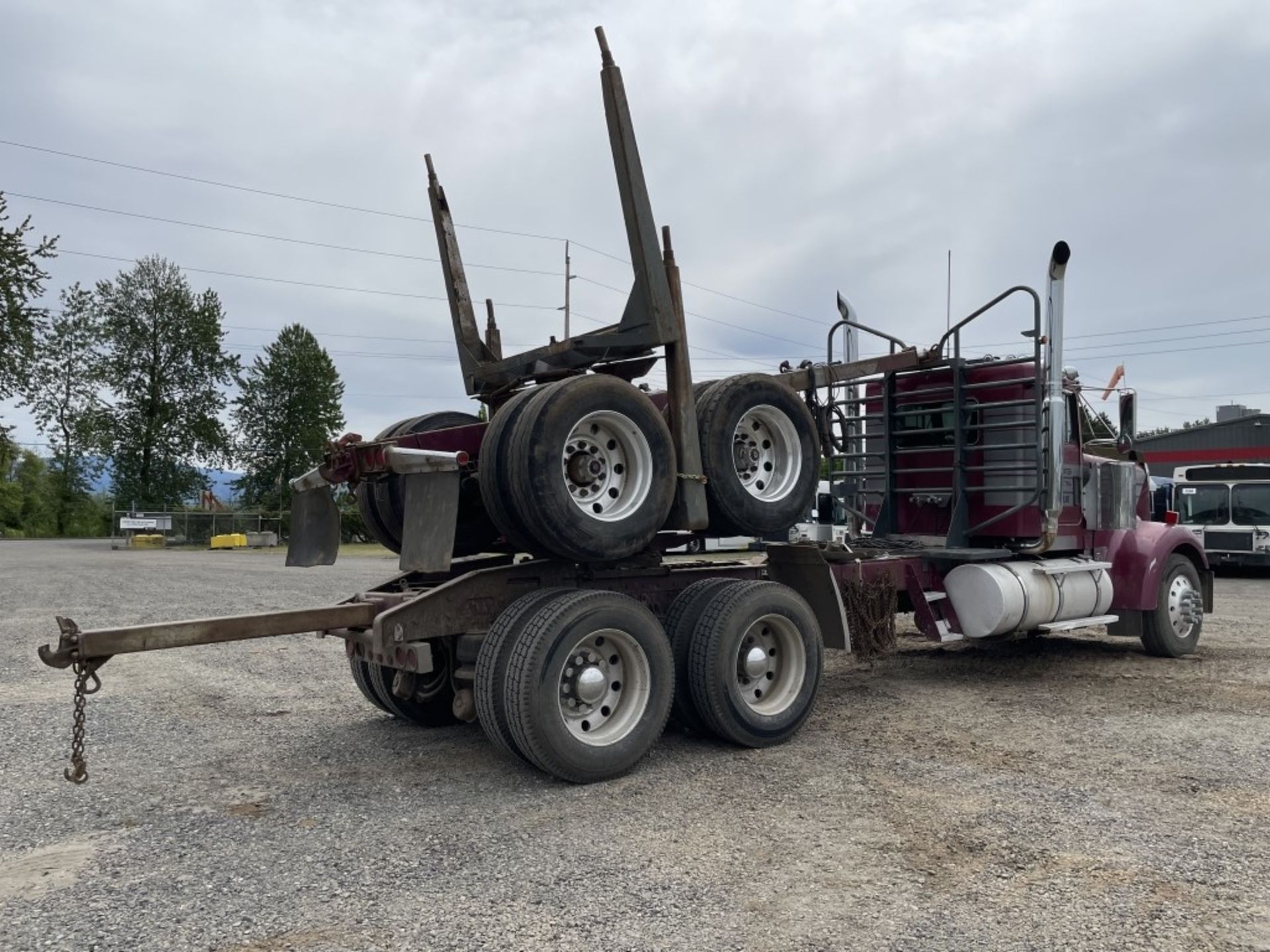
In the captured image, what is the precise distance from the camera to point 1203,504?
20484 mm

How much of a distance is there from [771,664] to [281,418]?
5615 centimetres

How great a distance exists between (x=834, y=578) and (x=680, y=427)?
1765 mm

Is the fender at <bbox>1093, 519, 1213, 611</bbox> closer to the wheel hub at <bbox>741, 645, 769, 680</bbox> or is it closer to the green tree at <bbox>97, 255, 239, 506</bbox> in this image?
the wheel hub at <bbox>741, 645, 769, 680</bbox>

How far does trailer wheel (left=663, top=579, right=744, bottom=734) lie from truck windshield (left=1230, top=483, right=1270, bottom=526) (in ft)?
57.7

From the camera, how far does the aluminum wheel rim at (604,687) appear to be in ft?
17.5

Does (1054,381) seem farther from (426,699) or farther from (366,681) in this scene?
(366,681)

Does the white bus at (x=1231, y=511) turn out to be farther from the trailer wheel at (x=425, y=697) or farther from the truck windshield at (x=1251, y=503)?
the trailer wheel at (x=425, y=697)

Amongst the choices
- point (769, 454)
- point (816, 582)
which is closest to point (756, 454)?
point (769, 454)

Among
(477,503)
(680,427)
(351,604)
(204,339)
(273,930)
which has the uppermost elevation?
(204,339)

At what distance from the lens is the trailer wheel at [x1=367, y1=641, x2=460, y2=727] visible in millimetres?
6465

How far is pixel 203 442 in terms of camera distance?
54.1 metres

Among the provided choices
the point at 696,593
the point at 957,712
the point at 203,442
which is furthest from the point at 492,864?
the point at 203,442

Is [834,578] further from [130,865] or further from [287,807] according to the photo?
[130,865]

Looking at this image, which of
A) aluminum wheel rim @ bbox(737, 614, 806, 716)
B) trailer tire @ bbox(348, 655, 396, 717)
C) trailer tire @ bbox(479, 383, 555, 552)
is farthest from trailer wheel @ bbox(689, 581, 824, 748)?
trailer tire @ bbox(348, 655, 396, 717)
